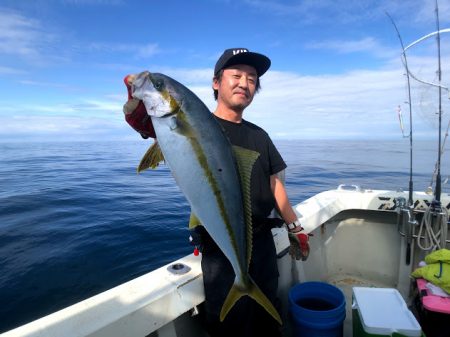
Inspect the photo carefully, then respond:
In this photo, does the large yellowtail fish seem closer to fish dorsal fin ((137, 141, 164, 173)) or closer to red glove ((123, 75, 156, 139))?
fish dorsal fin ((137, 141, 164, 173))

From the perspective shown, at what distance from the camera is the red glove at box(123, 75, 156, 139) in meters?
2.00

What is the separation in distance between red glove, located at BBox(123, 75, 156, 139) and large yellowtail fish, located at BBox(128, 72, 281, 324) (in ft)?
0.65

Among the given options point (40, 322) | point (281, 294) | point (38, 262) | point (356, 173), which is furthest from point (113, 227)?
point (356, 173)

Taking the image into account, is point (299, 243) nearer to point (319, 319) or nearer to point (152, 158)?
point (319, 319)

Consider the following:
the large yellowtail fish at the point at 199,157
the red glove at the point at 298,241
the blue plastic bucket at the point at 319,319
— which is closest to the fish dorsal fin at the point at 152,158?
the large yellowtail fish at the point at 199,157

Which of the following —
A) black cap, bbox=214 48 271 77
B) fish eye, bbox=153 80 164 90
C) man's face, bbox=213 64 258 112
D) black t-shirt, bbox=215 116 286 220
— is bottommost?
black t-shirt, bbox=215 116 286 220

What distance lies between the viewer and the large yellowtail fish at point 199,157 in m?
1.67

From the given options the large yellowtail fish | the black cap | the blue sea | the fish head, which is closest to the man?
the black cap

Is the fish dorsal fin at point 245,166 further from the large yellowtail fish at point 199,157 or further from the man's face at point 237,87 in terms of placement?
the man's face at point 237,87

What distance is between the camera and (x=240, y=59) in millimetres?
2785

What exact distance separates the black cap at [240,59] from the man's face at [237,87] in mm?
40

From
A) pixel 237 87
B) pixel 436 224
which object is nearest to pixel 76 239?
pixel 237 87

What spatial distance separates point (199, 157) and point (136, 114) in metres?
0.67

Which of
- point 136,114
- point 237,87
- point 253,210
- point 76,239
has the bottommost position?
point 76,239
